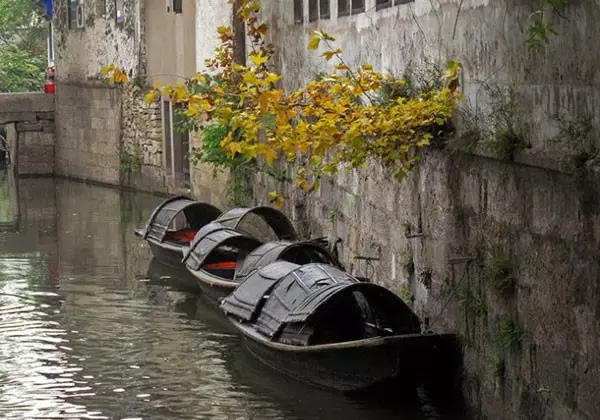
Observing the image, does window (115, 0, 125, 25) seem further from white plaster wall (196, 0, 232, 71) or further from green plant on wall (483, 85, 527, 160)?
green plant on wall (483, 85, 527, 160)

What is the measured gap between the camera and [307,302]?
11.0 meters

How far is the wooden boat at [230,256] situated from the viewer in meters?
13.9

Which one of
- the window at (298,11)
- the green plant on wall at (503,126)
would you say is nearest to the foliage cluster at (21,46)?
the window at (298,11)

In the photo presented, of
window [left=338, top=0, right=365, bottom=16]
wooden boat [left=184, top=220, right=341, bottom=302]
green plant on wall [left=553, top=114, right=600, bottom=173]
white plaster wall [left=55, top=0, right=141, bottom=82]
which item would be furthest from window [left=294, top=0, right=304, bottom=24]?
white plaster wall [left=55, top=0, right=141, bottom=82]

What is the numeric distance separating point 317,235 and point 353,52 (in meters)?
2.78

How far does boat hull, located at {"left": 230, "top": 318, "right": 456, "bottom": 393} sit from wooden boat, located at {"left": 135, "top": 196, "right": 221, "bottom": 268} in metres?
6.73

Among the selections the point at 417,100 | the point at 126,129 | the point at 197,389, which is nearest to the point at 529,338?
the point at 417,100

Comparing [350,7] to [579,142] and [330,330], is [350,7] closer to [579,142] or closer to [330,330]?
[330,330]

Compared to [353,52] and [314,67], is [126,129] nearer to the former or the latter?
[314,67]

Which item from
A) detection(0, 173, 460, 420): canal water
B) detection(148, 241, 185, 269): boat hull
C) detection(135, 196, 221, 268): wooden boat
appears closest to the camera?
detection(0, 173, 460, 420): canal water

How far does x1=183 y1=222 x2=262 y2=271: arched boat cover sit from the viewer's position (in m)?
15.3

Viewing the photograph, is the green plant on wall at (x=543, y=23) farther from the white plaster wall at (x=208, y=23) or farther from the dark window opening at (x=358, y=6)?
the white plaster wall at (x=208, y=23)

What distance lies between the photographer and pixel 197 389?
11.4 metres

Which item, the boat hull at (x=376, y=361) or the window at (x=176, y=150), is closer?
the boat hull at (x=376, y=361)
